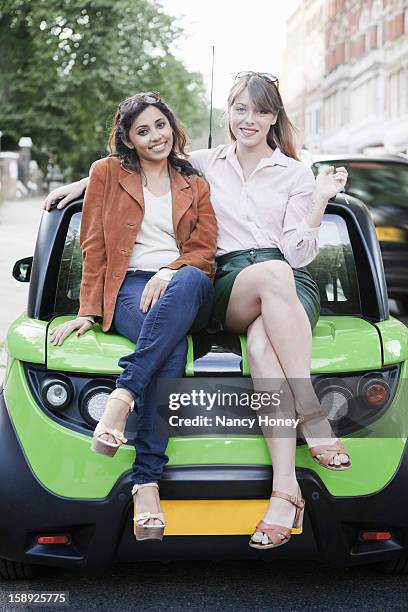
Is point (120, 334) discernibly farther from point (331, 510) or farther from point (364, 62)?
point (364, 62)

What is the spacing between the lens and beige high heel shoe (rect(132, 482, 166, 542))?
3322 mm

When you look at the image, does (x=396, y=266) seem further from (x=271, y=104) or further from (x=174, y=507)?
(x=174, y=507)

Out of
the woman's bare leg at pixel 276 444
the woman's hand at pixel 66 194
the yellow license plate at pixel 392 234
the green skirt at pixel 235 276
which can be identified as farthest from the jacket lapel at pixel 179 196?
the yellow license plate at pixel 392 234

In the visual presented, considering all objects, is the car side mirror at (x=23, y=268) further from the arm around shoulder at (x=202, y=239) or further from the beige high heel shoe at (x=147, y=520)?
the beige high heel shoe at (x=147, y=520)

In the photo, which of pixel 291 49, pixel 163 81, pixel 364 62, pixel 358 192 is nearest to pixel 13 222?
pixel 358 192

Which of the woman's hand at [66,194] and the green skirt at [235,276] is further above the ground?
the woman's hand at [66,194]

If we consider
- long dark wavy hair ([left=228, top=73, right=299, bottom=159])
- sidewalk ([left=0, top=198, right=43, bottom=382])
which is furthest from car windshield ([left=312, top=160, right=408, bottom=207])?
long dark wavy hair ([left=228, top=73, right=299, bottom=159])

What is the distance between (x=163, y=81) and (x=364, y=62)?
2355 cm

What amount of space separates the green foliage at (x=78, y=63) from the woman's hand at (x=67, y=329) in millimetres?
35662

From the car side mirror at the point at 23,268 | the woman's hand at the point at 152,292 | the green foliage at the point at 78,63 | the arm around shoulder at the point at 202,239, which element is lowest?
the woman's hand at the point at 152,292

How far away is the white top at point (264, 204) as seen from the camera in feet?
13.3

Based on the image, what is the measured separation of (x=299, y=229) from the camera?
12.9 ft

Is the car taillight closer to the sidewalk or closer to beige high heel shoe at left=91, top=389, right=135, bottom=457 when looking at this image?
beige high heel shoe at left=91, top=389, right=135, bottom=457

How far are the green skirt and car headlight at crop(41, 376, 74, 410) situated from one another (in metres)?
0.64
